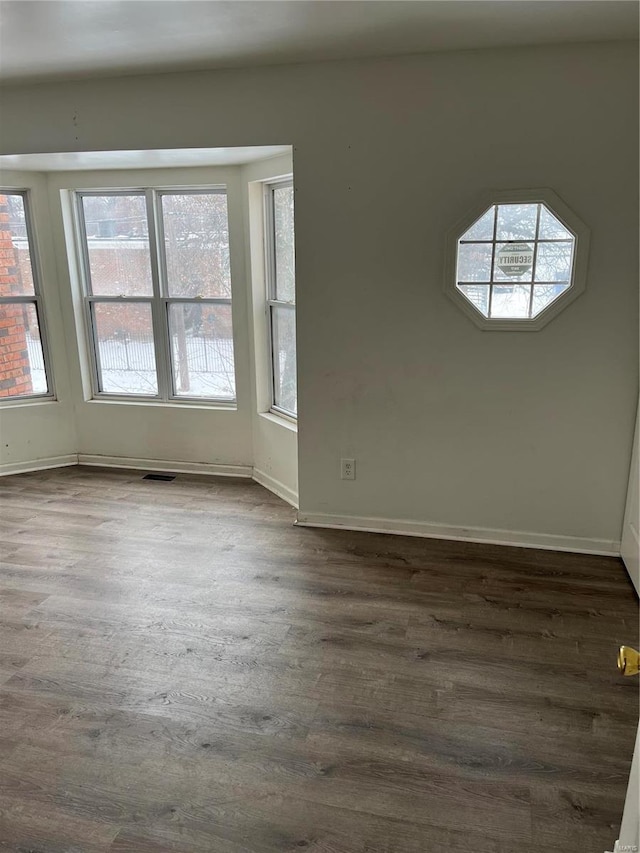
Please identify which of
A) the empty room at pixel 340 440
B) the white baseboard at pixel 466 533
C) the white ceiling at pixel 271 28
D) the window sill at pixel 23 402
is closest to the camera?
the empty room at pixel 340 440

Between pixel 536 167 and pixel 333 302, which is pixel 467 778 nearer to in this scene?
pixel 333 302

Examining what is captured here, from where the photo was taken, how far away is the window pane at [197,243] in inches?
155

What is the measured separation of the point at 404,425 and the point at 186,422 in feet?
5.93

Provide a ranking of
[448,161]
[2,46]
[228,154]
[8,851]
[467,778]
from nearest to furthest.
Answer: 1. [8,851]
2. [467,778]
3. [2,46]
4. [448,161]
5. [228,154]

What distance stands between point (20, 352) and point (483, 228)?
3322mm

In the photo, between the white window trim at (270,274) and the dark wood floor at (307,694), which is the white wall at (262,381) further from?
the dark wood floor at (307,694)

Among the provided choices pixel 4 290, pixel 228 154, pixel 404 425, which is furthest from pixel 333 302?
pixel 4 290

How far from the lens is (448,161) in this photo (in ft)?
9.32

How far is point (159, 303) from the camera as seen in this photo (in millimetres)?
4168

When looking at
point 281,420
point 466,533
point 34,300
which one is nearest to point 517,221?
point 466,533

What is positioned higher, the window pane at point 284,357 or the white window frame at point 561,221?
the white window frame at point 561,221

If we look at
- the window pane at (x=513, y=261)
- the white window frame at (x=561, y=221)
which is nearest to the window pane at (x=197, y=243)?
the white window frame at (x=561, y=221)

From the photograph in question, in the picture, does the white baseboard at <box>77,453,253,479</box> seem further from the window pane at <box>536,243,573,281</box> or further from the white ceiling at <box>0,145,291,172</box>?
the window pane at <box>536,243,573,281</box>

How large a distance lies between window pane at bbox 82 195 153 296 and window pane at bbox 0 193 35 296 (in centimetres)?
42
